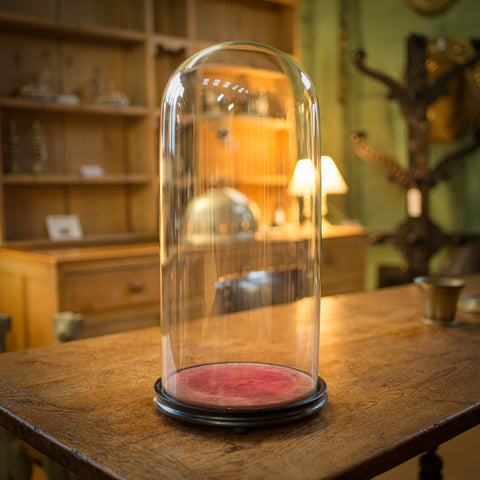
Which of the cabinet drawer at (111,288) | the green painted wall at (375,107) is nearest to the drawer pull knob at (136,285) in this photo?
the cabinet drawer at (111,288)

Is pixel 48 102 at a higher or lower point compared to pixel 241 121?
higher

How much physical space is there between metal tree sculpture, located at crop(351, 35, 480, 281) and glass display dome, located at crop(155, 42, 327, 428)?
2876 millimetres

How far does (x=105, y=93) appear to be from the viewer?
322 centimetres

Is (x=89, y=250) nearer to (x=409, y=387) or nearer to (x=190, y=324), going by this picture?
(x=190, y=324)

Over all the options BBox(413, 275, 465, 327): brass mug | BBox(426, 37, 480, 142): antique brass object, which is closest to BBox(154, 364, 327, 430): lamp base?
BBox(413, 275, 465, 327): brass mug

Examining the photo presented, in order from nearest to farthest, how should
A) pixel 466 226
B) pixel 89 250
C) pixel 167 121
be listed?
pixel 167 121
pixel 89 250
pixel 466 226

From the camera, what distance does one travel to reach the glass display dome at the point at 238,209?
94 cm

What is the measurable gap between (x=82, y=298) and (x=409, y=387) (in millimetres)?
1914

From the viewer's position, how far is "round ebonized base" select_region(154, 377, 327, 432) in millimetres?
755

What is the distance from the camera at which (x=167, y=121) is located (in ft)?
3.17

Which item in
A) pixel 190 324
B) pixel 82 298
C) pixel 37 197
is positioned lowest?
pixel 82 298

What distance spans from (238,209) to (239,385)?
336mm

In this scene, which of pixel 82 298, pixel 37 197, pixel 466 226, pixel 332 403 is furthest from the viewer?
pixel 466 226

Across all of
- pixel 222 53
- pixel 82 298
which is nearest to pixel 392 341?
pixel 222 53
